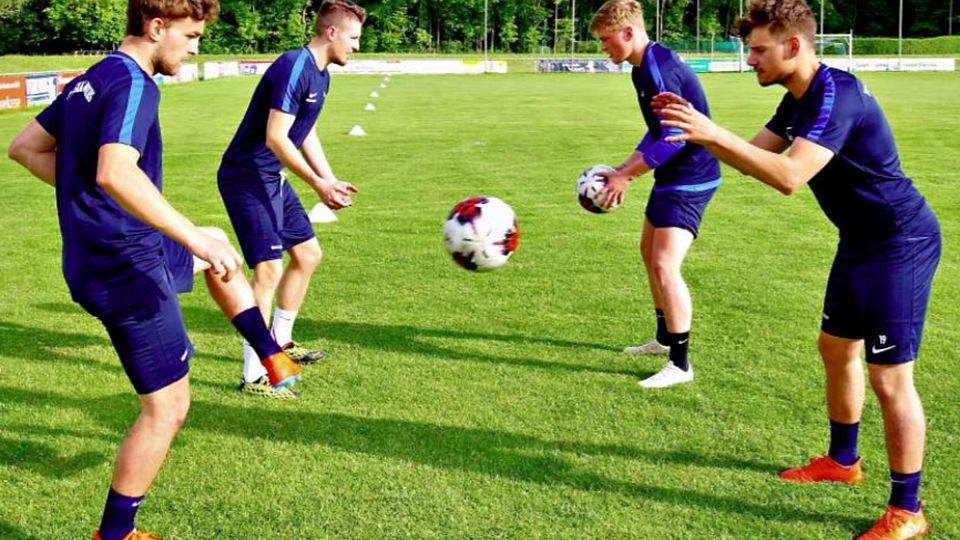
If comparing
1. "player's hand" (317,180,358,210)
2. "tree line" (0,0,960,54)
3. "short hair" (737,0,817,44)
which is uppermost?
"tree line" (0,0,960,54)

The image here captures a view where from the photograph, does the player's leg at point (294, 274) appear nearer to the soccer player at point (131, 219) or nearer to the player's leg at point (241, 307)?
the player's leg at point (241, 307)

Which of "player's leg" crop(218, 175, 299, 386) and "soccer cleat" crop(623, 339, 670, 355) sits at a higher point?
"player's leg" crop(218, 175, 299, 386)

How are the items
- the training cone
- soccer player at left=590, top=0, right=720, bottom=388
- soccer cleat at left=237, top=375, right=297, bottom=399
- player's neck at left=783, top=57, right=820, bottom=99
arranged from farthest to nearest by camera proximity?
the training cone → soccer player at left=590, top=0, right=720, bottom=388 → soccer cleat at left=237, top=375, right=297, bottom=399 → player's neck at left=783, top=57, right=820, bottom=99

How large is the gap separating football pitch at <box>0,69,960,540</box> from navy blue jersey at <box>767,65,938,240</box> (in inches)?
55.4

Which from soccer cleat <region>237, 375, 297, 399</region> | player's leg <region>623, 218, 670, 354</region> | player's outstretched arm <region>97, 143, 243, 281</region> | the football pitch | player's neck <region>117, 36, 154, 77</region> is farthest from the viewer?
player's leg <region>623, 218, 670, 354</region>

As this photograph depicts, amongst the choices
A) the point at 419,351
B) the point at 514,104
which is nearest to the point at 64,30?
the point at 514,104

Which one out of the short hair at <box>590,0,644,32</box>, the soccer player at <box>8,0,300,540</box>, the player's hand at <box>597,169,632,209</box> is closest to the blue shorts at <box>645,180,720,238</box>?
the player's hand at <box>597,169,632,209</box>

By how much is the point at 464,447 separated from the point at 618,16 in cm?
301

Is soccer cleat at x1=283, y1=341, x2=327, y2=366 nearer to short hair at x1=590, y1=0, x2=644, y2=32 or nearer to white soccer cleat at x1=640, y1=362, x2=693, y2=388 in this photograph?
white soccer cleat at x1=640, y1=362, x2=693, y2=388

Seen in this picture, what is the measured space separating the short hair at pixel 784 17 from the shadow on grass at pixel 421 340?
10.4ft

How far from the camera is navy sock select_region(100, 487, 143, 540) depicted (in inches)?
159

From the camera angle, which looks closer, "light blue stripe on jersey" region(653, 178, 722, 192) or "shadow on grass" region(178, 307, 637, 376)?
"light blue stripe on jersey" region(653, 178, 722, 192)

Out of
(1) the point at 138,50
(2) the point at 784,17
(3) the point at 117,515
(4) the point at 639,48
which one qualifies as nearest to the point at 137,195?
(1) the point at 138,50

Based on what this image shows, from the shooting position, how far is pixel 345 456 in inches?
213
